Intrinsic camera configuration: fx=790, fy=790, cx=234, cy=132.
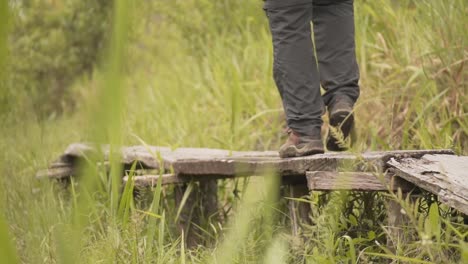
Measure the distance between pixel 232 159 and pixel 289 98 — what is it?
1.20ft

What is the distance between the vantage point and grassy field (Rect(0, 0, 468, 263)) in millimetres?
821

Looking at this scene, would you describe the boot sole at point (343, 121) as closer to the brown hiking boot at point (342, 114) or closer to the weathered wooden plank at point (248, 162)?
the brown hiking boot at point (342, 114)

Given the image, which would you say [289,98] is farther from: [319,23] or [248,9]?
[248,9]

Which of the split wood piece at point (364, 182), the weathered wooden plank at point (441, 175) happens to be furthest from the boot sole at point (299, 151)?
the weathered wooden plank at point (441, 175)

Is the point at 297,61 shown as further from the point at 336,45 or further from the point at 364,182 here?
the point at 364,182

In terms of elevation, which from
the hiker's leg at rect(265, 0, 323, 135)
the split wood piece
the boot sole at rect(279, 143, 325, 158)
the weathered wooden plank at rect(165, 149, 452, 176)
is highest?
the hiker's leg at rect(265, 0, 323, 135)

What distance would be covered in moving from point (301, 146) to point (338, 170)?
12.1 inches

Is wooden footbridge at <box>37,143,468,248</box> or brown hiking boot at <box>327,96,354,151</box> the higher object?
brown hiking boot at <box>327,96,354,151</box>

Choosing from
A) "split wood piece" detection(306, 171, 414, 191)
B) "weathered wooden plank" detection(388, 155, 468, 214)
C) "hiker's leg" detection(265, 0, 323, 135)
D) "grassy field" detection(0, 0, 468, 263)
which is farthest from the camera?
"hiker's leg" detection(265, 0, 323, 135)

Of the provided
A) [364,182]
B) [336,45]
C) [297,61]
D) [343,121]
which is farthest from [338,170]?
[336,45]

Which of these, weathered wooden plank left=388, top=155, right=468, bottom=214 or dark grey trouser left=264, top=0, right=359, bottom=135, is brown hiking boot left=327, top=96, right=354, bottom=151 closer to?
dark grey trouser left=264, top=0, right=359, bottom=135

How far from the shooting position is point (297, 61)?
292cm

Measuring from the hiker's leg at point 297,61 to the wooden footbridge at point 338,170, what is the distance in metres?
0.20

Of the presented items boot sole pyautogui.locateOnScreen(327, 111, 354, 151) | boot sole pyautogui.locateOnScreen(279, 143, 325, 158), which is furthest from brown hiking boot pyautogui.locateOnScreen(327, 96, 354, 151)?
boot sole pyautogui.locateOnScreen(279, 143, 325, 158)
